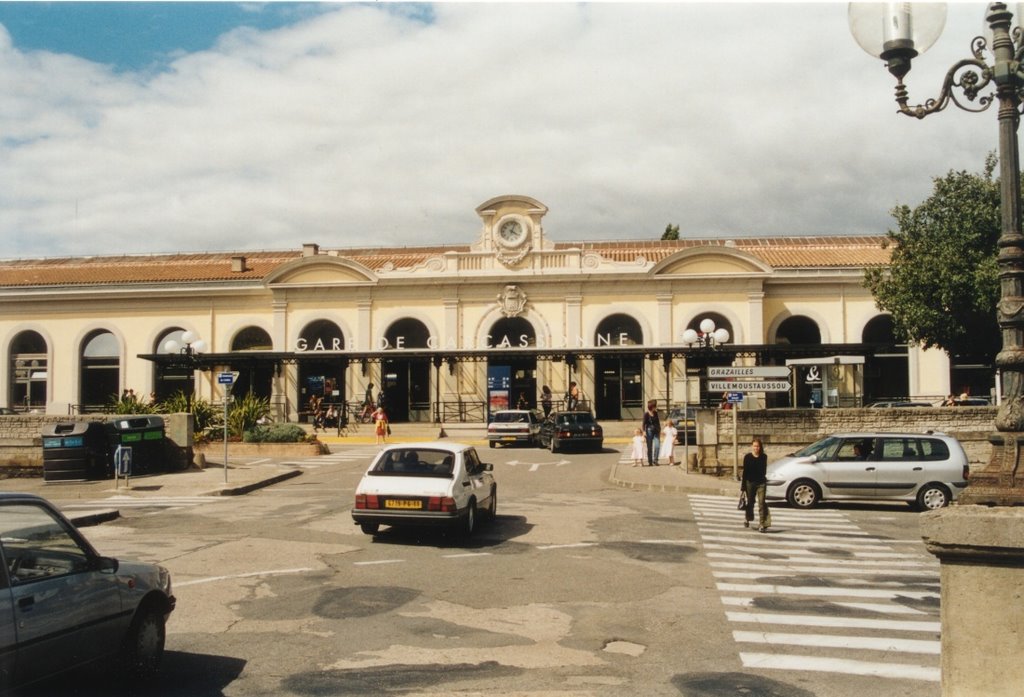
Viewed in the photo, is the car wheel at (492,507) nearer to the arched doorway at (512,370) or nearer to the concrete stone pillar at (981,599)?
the concrete stone pillar at (981,599)

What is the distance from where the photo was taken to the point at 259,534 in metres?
14.4

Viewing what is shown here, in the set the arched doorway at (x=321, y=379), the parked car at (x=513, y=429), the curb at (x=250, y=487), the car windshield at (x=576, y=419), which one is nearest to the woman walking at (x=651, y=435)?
the car windshield at (x=576, y=419)

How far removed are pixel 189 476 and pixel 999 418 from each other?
21.3 metres

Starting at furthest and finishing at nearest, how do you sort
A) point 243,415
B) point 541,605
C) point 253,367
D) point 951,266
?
point 253,367, point 951,266, point 243,415, point 541,605

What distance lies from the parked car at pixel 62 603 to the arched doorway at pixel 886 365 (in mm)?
43035

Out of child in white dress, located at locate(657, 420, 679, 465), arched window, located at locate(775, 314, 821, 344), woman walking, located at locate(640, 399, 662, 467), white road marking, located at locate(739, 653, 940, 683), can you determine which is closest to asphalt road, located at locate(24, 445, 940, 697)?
white road marking, located at locate(739, 653, 940, 683)

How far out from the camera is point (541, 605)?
9.82 meters

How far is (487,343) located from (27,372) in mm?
25449

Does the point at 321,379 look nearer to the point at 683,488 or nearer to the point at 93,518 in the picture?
the point at 683,488

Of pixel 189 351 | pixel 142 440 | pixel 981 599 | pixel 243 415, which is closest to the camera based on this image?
pixel 981 599

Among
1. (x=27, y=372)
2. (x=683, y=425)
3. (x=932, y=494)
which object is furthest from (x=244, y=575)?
(x=27, y=372)

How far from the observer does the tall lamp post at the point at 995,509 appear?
192 inches

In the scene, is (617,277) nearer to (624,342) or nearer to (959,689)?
(624,342)

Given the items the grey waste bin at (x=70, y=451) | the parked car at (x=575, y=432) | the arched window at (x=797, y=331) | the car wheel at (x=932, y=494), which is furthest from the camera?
the arched window at (x=797, y=331)
